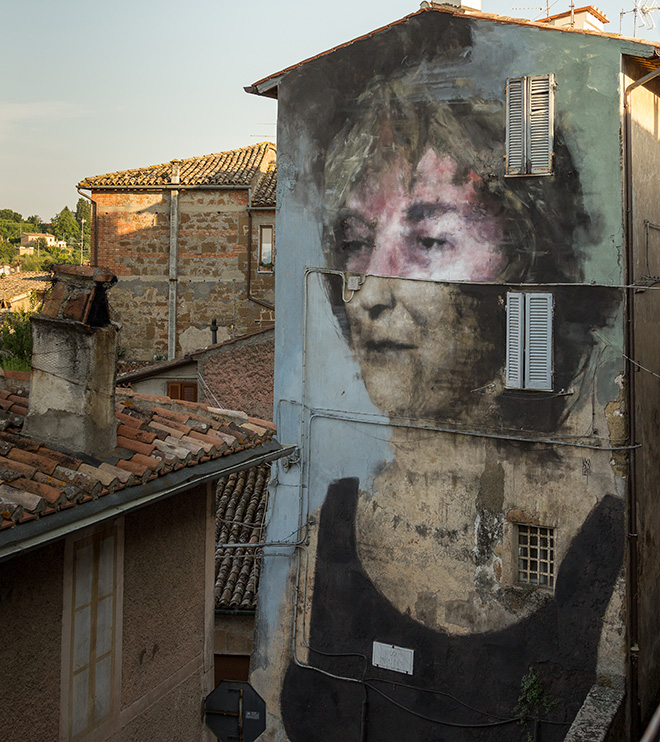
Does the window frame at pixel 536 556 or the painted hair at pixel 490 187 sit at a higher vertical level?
→ the painted hair at pixel 490 187

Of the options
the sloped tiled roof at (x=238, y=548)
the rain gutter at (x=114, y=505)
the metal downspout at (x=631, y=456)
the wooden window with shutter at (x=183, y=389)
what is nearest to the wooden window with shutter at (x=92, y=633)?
the rain gutter at (x=114, y=505)

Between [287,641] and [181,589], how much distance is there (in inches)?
239

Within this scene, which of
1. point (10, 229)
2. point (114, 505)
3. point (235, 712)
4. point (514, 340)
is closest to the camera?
point (114, 505)

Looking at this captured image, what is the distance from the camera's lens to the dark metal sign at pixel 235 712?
6375 millimetres

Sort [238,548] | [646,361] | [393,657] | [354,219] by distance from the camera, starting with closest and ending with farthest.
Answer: [646,361] → [393,657] → [354,219] → [238,548]

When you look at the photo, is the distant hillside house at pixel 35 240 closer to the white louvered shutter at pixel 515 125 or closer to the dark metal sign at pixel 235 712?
the white louvered shutter at pixel 515 125

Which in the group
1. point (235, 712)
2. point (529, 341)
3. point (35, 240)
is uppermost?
point (35, 240)

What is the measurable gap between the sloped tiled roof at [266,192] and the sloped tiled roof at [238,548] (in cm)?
1001

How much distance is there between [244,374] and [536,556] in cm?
777

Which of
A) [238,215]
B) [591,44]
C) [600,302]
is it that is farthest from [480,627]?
[238,215]

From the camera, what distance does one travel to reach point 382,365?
11727 millimetres

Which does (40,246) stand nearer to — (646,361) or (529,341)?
(529,341)

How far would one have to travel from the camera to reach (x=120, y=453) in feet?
18.5

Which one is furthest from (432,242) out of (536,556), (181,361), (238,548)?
(181,361)
